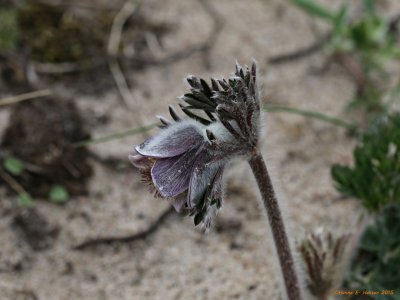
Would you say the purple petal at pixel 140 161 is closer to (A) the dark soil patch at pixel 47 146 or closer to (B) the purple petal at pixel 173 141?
(B) the purple petal at pixel 173 141

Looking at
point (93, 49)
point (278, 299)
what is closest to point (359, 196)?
point (278, 299)

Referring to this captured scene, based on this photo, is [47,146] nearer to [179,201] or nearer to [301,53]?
[179,201]

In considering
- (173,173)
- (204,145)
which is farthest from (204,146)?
(173,173)

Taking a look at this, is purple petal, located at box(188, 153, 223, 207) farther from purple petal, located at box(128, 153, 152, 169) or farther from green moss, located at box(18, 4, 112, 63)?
green moss, located at box(18, 4, 112, 63)

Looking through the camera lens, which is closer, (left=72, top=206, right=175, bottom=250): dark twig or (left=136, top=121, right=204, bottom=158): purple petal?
(left=136, top=121, right=204, bottom=158): purple petal

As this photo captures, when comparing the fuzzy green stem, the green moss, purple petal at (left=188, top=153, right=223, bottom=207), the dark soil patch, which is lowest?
the fuzzy green stem

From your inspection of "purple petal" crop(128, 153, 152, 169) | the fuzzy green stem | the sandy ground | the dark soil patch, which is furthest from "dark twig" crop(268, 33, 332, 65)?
"purple petal" crop(128, 153, 152, 169)

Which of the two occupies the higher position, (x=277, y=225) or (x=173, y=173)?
(x=173, y=173)

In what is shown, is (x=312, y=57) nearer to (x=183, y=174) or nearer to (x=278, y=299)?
(x=278, y=299)
